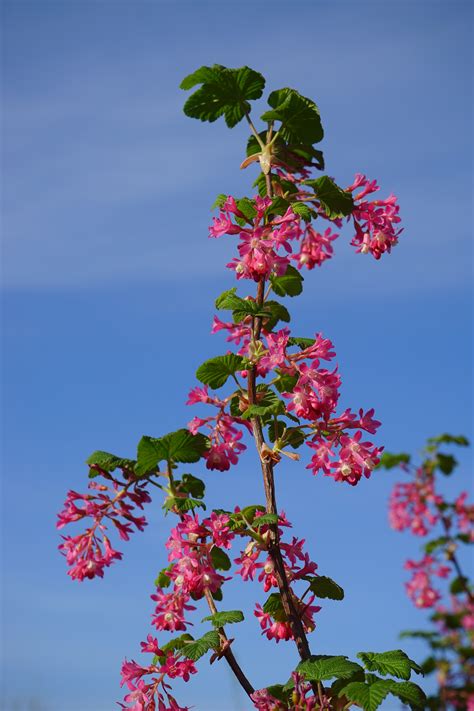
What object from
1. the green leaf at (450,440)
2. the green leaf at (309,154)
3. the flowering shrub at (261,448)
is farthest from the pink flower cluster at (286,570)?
the green leaf at (450,440)

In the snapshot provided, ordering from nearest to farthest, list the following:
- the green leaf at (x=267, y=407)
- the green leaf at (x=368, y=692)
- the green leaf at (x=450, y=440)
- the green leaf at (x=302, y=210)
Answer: the green leaf at (x=368, y=692) < the green leaf at (x=267, y=407) < the green leaf at (x=302, y=210) < the green leaf at (x=450, y=440)

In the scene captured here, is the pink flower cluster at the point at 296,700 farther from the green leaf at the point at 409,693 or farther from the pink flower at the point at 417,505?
the pink flower at the point at 417,505

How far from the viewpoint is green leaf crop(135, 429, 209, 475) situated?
366 centimetres

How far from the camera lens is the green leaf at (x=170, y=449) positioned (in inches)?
144

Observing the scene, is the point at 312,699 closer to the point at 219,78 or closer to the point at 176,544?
the point at 176,544

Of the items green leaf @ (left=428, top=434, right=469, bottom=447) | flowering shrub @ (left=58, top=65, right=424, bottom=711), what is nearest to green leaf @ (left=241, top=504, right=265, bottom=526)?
flowering shrub @ (left=58, top=65, right=424, bottom=711)

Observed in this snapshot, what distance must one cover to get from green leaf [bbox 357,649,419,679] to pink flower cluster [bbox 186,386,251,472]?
3.44 ft

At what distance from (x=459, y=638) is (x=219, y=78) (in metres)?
9.93

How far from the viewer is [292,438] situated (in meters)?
3.62

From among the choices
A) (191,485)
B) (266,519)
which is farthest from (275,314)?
(266,519)

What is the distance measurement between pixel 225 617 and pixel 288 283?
1.54 metres

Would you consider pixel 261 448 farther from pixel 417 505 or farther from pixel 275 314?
pixel 417 505

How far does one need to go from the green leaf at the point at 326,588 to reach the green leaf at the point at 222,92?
90.5 inches

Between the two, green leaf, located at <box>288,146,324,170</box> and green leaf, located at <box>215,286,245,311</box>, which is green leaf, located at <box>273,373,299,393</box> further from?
green leaf, located at <box>288,146,324,170</box>
